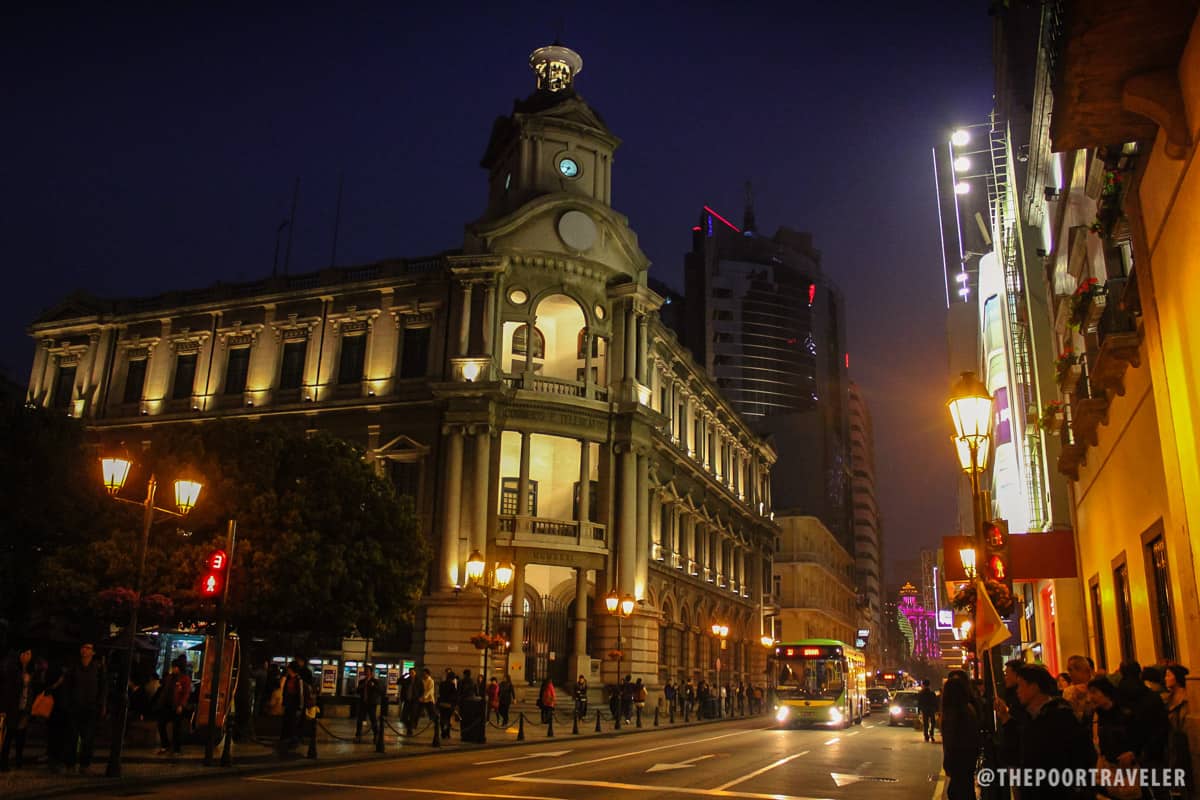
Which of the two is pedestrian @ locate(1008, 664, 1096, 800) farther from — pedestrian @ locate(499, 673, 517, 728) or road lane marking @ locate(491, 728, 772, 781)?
pedestrian @ locate(499, 673, 517, 728)

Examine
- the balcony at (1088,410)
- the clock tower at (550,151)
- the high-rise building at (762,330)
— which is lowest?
the balcony at (1088,410)

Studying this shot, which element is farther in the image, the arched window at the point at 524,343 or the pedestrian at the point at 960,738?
the arched window at the point at 524,343

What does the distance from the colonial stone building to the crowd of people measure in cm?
2551

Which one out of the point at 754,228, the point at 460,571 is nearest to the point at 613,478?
the point at 460,571

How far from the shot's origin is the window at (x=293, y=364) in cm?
4259

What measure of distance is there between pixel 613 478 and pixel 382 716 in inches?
844

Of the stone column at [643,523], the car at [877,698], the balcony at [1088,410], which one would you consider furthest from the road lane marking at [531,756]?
the car at [877,698]

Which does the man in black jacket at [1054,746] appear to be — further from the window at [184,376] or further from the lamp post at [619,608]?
the window at [184,376]

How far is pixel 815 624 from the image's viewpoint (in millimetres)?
82875

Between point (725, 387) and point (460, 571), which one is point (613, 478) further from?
point (725, 387)

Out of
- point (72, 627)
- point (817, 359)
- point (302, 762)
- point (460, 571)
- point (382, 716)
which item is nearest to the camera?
point (302, 762)

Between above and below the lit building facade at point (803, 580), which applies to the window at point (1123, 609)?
below

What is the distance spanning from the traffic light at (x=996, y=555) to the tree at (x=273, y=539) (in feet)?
56.3

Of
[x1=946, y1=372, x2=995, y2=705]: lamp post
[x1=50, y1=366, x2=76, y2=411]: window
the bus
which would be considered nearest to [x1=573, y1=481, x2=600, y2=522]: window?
the bus
